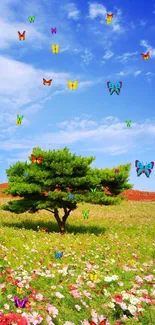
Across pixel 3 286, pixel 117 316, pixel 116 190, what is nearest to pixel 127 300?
pixel 117 316

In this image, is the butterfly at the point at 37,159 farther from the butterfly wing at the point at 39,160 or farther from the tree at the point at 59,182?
the tree at the point at 59,182

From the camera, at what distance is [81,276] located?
26.3 feet

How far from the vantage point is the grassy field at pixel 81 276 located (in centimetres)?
595

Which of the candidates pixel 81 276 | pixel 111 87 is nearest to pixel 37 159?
pixel 111 87

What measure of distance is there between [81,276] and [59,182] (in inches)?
378

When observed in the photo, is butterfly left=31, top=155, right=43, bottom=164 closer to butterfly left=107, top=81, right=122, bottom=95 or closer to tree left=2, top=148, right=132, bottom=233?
tree left=2, top=148, right=132, bottom=233

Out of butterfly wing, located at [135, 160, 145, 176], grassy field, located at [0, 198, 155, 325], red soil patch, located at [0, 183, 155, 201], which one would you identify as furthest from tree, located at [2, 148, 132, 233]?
red soil patch, located at [0, 183, 155, 201]

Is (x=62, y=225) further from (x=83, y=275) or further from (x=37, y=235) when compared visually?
(x=83, y=275)

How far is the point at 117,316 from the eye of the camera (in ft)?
20.3

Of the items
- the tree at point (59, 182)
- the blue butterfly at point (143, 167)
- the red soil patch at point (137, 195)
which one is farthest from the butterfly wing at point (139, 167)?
the red soil patch at point (137, 195)

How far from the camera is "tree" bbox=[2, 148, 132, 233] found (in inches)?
684

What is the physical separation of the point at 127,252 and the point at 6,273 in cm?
566

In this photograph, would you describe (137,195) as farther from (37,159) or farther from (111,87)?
(111,87)

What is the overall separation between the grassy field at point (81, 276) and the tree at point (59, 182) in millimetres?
1962
